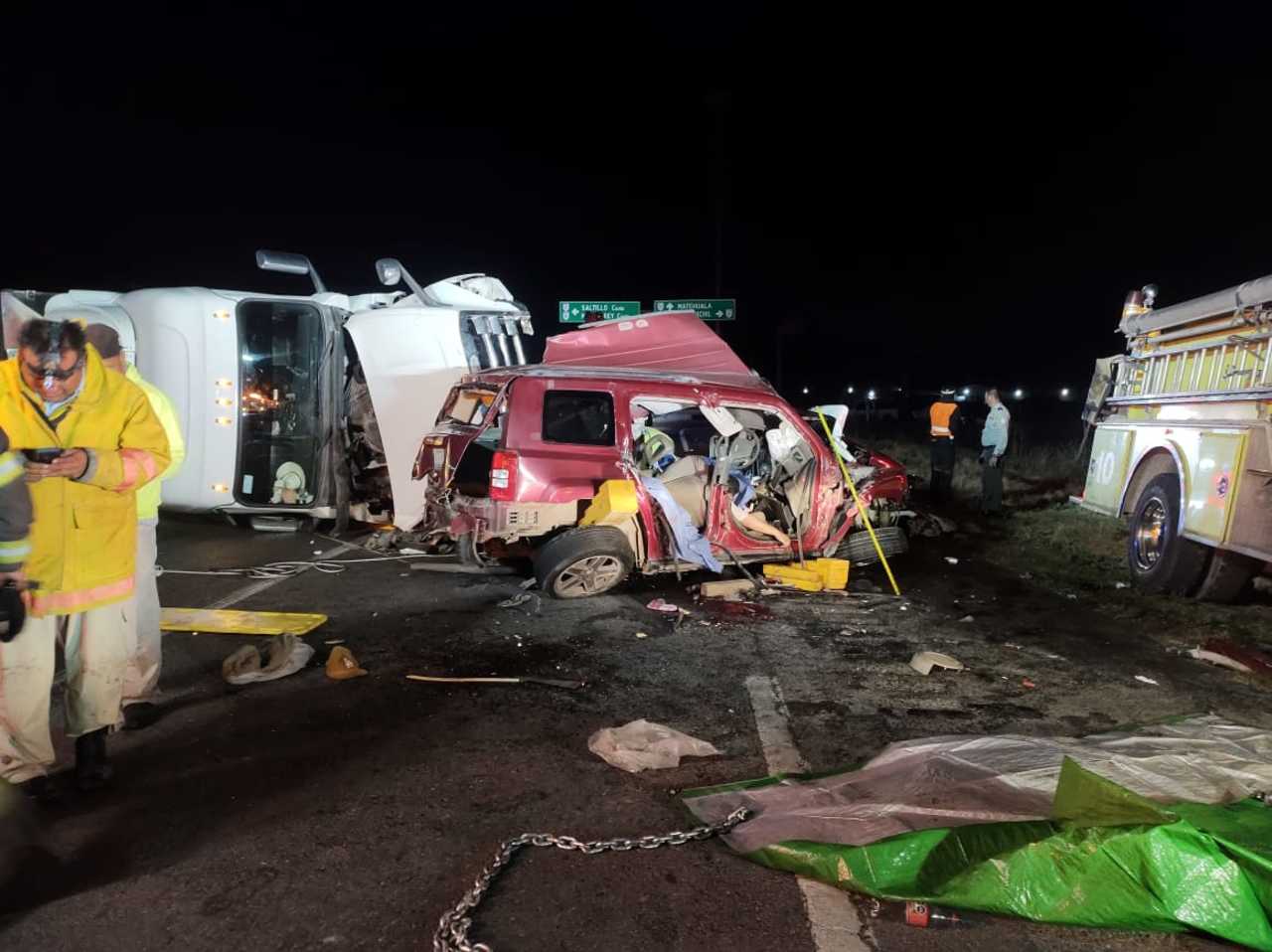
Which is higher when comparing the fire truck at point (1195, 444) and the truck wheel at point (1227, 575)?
the fire truck at point (1195, 444)

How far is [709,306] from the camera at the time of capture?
Result: 68.0ft

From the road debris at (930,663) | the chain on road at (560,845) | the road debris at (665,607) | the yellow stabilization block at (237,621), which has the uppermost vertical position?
the road debris at (930,663)

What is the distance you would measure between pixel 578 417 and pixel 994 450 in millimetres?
7244

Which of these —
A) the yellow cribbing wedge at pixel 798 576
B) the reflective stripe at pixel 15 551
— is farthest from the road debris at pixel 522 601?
the reflective stripe at pixel 15 551

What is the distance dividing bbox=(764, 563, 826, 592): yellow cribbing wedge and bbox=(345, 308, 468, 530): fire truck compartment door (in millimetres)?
3756

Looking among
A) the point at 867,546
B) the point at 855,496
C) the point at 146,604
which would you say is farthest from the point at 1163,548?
the point at 146,604

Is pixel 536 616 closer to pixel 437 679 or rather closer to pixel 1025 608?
pixel 437 679

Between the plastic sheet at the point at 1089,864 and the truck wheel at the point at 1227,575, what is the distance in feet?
13.3

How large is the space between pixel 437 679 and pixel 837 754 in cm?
222

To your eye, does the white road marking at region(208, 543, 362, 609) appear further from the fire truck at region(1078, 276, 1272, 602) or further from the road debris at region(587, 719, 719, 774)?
the fire truck at region(1078, 276, 1272, 602)

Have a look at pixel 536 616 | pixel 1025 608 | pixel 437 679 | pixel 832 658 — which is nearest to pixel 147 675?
pixel 437 679

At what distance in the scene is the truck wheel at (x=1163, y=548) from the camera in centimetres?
614

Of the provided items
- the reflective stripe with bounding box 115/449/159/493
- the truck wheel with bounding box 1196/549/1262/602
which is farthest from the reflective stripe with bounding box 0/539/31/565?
the truck wheel with bounding box 1196/549/1262/602

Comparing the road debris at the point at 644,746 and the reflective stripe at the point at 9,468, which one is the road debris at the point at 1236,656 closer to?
the road debris at the point at 644,746
